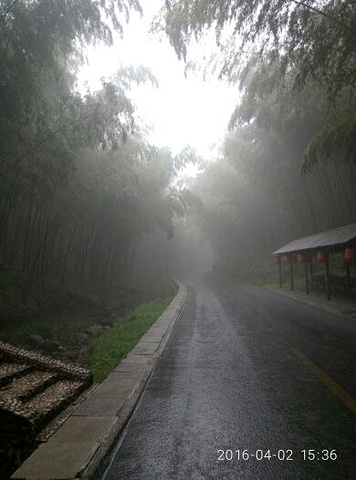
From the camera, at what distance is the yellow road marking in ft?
11.8

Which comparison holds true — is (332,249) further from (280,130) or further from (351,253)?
(280,130)

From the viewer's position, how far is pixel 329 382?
13.9 ft

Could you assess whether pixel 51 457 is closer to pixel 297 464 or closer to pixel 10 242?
pixel 297 464

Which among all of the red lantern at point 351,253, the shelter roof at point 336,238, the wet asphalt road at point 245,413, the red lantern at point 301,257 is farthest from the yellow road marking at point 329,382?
the red lantern at point 301,257

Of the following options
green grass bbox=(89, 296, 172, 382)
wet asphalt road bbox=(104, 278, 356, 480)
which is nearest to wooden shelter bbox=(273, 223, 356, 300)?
wet asphalt road bbox=(104, 278, 356, 480)

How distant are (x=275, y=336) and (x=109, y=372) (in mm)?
3465

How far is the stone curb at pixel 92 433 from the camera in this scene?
2539mm

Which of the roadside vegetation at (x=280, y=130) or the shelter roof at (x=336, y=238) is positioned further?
the shelter roof at (x=336, y=238)

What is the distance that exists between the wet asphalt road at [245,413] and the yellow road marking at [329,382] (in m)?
0.01

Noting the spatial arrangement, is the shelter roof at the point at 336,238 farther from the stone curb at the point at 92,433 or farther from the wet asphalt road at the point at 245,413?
the stone curb at the point at 92,433

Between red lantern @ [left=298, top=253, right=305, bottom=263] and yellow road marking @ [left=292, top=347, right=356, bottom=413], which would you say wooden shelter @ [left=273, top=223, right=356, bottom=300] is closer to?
red lantern @ [left=298, top=253, right=305, bottom=263]

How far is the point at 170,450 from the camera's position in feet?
9.13

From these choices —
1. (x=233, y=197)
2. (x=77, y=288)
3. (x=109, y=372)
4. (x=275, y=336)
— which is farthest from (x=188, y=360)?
(x=233, y=197)

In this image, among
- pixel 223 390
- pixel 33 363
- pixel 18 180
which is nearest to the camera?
pixel 223 390
